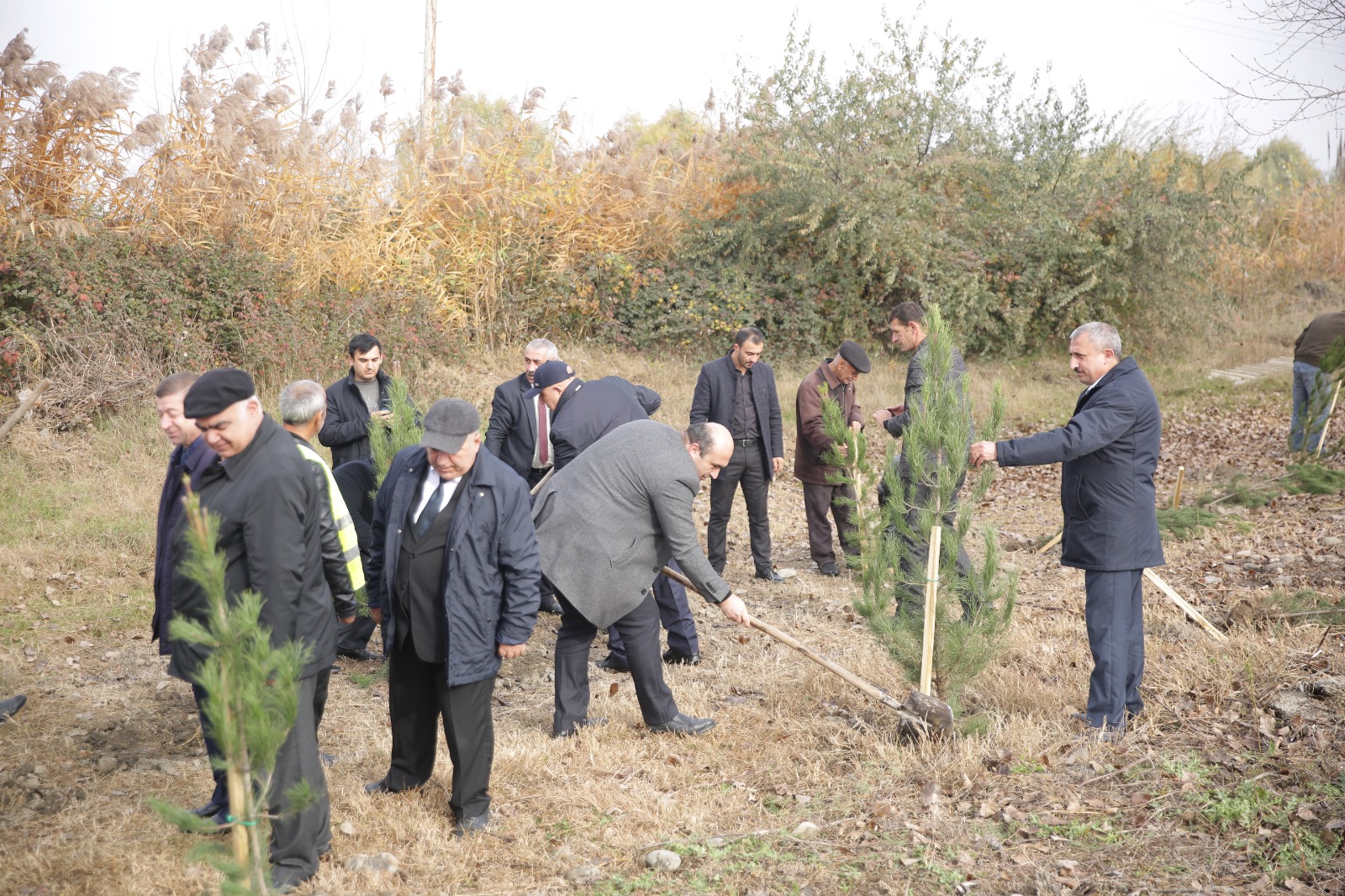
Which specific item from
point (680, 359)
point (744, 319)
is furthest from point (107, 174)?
point (744, 319)

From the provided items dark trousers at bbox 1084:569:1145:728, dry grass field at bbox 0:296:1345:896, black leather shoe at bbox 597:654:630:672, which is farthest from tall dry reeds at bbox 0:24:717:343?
dark trousers at bbox 1084:569:1145:728

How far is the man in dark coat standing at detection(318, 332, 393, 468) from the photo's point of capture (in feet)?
22.8

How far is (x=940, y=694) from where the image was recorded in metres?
5.25

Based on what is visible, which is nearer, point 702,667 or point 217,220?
point 702,667

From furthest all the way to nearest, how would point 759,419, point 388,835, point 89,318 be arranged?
point 89,318
point 759,419
point 388,835

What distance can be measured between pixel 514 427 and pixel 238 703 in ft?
14.7

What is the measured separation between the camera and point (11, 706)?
5711 mm

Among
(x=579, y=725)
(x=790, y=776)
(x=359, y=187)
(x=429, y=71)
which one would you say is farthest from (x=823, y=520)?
(x=429, y=71)

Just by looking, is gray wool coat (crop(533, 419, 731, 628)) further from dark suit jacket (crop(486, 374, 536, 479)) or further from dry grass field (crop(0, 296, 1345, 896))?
dark suit jacket (crop(486, 374, 536, 479))

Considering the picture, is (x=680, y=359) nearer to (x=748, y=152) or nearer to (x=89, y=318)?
(x=748, y=152)

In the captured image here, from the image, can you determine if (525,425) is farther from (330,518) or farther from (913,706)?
(913,706)

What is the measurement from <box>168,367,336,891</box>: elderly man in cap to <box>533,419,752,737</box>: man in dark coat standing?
1.48 meters

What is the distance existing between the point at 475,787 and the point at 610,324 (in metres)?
12.5

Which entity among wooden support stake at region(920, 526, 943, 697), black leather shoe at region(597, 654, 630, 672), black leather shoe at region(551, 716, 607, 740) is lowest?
black leather shoe at region(597, 654, 630, 672)
